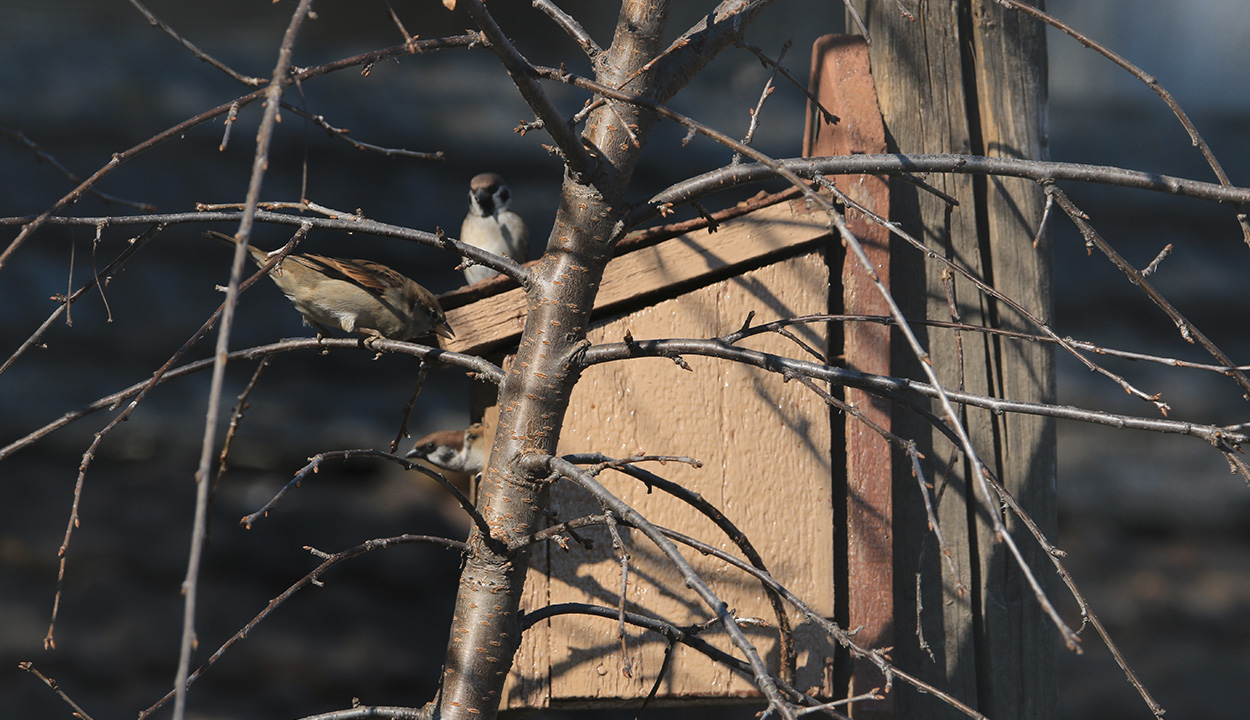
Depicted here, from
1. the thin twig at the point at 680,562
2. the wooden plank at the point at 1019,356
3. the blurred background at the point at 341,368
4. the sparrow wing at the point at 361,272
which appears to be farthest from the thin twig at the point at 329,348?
the blurred background at the point at 341,368

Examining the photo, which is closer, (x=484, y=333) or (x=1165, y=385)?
(x=484, y=333)

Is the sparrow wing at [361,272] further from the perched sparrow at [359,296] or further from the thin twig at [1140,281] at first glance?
the thin twig at [1140,281]

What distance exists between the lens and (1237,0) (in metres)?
3.37

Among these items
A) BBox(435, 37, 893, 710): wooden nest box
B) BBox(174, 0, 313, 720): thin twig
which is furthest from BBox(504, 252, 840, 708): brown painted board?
BBox(174, 0, 313, 720): thin twig

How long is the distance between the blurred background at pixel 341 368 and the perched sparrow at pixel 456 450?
61 cm

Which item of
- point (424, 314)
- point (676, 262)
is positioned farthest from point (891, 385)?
point (424, 314)

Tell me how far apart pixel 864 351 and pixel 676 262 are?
0.36m

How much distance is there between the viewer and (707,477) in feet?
5.18

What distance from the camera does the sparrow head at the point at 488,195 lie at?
102 inches

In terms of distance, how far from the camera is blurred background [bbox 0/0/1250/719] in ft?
7.89

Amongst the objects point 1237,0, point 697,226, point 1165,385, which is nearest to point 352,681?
point 697,226

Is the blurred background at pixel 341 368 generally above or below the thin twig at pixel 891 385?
above

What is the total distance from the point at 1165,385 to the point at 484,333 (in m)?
2.36

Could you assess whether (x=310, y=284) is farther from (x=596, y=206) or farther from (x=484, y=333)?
(x=596, y=206)
